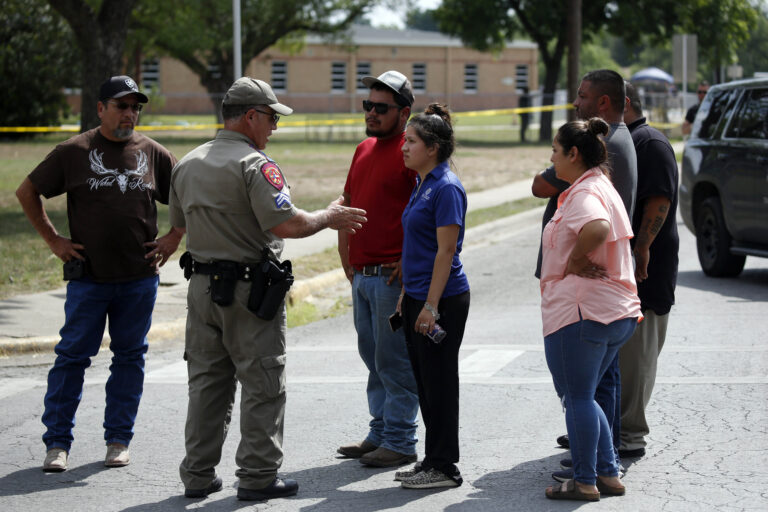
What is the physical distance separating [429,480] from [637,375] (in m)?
1.26

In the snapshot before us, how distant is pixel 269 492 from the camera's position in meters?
5.06

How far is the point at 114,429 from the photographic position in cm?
570

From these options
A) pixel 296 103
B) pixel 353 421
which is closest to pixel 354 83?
pixel 296 103

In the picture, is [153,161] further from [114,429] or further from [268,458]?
[268,458]

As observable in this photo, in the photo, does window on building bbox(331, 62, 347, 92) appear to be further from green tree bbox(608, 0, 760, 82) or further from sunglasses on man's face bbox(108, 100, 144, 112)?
sunglasses on man's face bbox(108, 100, 144, 112)

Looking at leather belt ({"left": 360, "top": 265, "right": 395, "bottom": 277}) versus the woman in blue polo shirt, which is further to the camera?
leather belt ({"left": 360, "top": 265, "right": 395, "bottom": 277})

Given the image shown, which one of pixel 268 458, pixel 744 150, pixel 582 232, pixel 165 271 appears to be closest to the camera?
pixel 582 232

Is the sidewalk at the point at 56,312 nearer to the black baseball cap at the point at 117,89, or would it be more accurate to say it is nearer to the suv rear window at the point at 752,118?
the black baseball cap at the point at 117,89

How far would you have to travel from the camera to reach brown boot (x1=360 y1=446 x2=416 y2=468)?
5.55m

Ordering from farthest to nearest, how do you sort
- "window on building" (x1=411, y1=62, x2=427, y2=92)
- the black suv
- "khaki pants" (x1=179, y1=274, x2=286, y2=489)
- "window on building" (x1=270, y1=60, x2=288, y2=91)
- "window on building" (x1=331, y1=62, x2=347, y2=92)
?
"window on building" (x1=411, y1=62, x2=427, y2=92)
"window on building" (x1=331, y1=62, x2=347, y2=92)
"window on building" (x1=270, y1=60, x2=288, y2=91)
the black suv
"khaki pants" (x1=179, y1=274, x2=286, y2=489)

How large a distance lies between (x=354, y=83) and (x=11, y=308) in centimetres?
5522

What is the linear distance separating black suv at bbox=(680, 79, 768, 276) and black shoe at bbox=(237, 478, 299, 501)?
687cm

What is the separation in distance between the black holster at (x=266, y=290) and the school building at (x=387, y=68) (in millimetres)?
52802

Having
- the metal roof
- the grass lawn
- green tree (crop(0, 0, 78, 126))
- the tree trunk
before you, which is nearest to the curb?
the grass lawn
